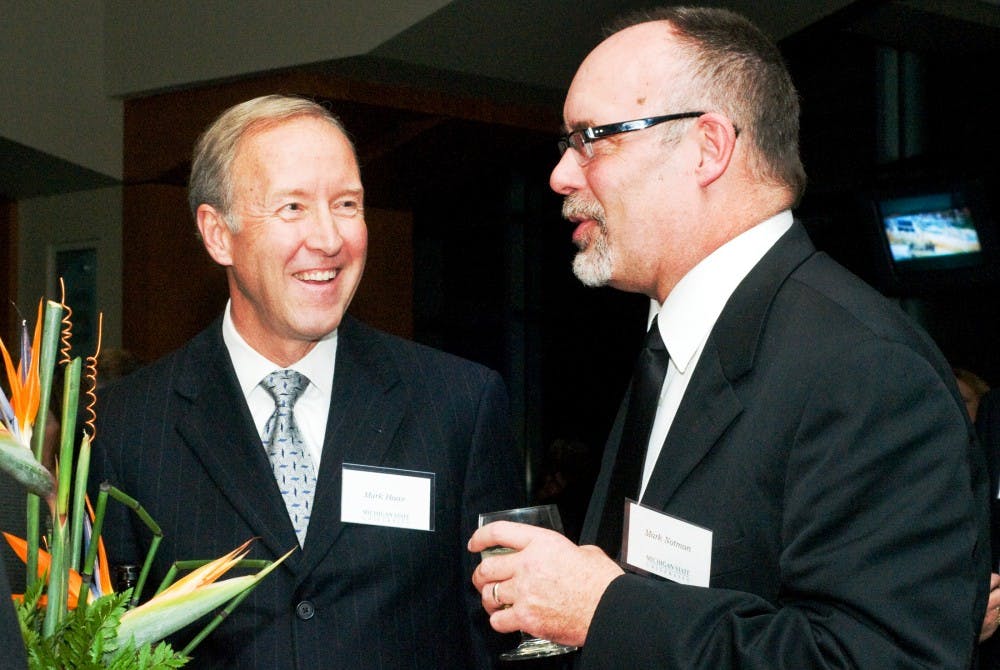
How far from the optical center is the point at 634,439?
5.45 ft

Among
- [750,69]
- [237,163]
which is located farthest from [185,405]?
[750,69]

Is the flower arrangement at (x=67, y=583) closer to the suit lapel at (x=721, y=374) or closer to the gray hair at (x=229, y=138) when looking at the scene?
the suit lapel at (x=721, y=374)

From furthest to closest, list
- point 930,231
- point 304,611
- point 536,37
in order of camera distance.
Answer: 1. point 930,231
2. point 536,37
3. point 304,611

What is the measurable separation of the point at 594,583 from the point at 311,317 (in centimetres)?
86

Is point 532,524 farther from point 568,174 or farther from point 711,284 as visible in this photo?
point 568,174

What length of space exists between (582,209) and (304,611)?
0.79 metres

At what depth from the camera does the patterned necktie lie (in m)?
2.04

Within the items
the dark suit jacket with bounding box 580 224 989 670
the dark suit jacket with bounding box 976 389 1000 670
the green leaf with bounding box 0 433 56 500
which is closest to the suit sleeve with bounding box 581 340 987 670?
the dark suit jacket with bounding box 580 224 989 670

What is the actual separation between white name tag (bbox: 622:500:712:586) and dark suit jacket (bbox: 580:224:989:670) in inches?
0.6

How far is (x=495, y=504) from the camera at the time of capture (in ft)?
7.06

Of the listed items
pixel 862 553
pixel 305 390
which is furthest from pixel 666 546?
pixel 305 390

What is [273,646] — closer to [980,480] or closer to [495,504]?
[495,504]

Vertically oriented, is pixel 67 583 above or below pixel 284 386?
below

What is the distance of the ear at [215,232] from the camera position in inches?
85.6
